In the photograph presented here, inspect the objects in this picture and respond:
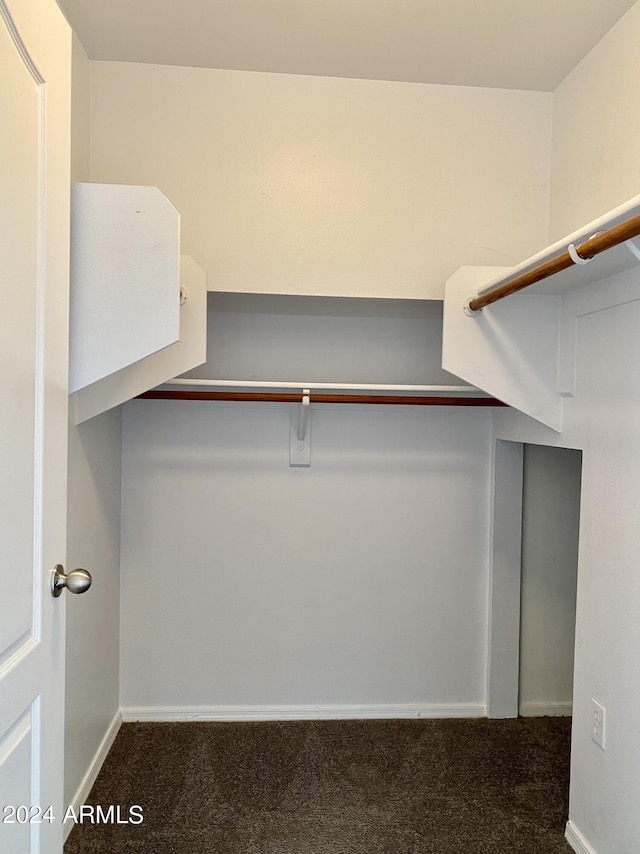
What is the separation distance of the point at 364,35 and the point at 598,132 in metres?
0.79

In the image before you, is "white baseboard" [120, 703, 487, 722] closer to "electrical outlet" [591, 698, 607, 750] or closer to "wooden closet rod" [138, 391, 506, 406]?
"electrical outlet" [591, 698, 607, 750]

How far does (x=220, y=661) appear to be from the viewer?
2.57m

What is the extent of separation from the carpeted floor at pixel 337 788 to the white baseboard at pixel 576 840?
30mm

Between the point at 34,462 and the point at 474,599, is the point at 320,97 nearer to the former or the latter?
the point at 34,462

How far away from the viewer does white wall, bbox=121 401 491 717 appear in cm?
254

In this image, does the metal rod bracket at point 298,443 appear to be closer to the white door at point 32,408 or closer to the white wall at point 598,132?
the white wall at point 598,132

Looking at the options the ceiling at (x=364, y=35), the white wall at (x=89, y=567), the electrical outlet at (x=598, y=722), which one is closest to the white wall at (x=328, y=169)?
the ceiling at (x=364, y=35)

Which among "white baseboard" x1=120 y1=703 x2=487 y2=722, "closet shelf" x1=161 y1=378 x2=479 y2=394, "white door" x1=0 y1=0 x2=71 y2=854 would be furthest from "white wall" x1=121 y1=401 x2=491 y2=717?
"white door" x1=0 y1=0 x2=71 y2=854

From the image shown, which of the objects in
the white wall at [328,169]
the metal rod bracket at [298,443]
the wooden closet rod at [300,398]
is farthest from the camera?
the metal rod bracket at [298,443]

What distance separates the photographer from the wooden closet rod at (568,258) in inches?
46.3

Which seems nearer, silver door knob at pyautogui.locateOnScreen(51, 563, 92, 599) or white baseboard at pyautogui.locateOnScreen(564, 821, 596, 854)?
silver door knob at pyautogui.locateOnScreen(51, 563, 92, 599)

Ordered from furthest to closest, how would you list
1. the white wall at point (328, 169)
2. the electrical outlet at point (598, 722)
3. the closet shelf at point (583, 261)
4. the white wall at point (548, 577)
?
the white wall at point (548, 577) < the white wall at point (328, 169) < the electrical outlet at point (598, 722) < the closet shelf at point (583, 261)

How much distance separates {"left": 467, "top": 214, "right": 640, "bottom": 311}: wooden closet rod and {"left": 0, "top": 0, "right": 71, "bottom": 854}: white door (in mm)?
1060

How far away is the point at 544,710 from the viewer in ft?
8.72
